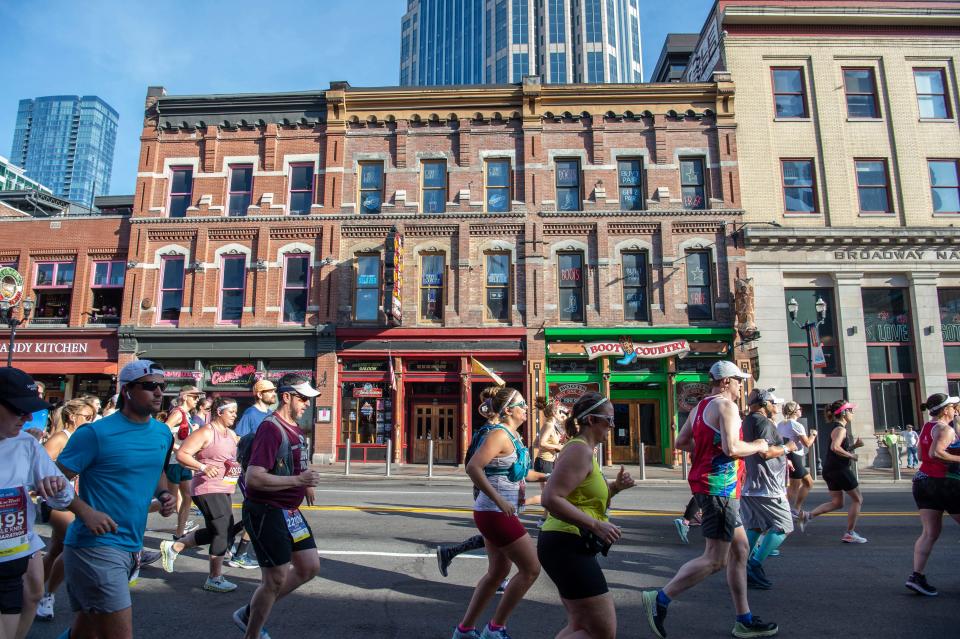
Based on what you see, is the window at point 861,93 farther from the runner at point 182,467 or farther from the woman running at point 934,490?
the runner at point 182,467

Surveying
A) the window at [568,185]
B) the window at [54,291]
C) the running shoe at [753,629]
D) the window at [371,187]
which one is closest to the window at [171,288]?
the window at [54,291]

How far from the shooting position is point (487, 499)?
4.88 metres

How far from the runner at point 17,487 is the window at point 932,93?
94.5 feet

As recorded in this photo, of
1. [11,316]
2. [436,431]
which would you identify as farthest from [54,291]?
[436,431]

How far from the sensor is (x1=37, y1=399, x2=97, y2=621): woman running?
5.27 meters

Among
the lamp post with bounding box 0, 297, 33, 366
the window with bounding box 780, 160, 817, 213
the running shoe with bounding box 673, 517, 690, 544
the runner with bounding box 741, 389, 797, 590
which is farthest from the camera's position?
the window with bounding box 780, 160, 817, 213

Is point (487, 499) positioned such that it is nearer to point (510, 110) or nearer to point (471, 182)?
point (471, 182)

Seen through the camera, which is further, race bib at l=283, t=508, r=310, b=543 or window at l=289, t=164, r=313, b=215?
window at l=289, t=164, r=313, b=215

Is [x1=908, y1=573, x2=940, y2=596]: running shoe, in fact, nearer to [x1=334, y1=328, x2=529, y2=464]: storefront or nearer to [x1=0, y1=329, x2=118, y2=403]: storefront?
[x1=334, y1=328, x2=529, y2=464]: storefront

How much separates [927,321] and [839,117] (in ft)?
27.0

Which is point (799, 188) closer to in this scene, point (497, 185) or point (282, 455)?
point (497, 185)

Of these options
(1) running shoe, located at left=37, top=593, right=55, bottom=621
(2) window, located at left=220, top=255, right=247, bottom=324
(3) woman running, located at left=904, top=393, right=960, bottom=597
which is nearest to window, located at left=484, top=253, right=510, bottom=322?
(2) window, located at left=220, top=255, right=247, bottom=324

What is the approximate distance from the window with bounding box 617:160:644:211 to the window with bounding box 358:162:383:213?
9.08 m

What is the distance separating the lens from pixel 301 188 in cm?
2316
